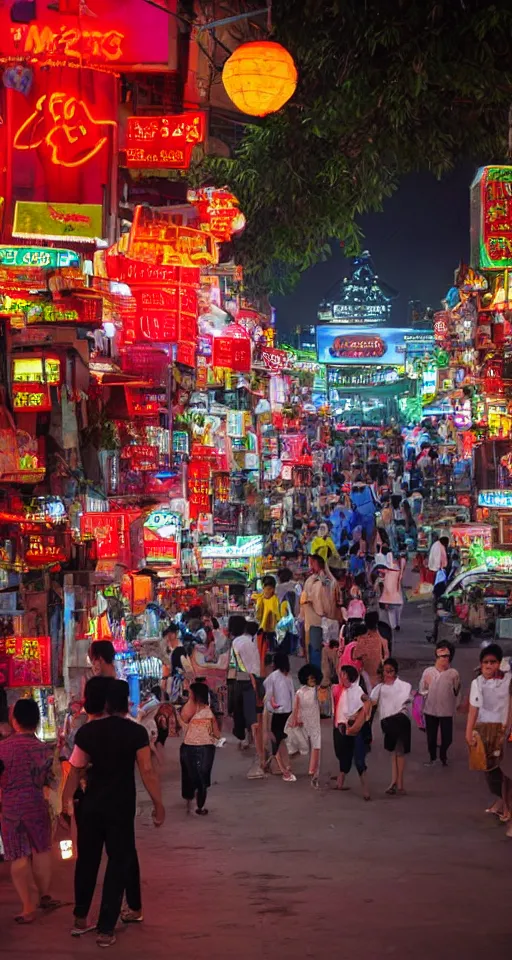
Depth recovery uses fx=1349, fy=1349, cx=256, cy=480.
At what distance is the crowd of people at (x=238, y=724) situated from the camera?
7.50 m

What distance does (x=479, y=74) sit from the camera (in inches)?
449

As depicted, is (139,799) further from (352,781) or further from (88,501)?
(88,501)

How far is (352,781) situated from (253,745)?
2.26m

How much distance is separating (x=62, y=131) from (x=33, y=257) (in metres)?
1.09

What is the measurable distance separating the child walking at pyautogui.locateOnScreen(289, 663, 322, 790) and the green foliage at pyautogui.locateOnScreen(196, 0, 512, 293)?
530cm

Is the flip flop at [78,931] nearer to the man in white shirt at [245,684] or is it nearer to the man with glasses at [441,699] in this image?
the man with glasses at [441,699]

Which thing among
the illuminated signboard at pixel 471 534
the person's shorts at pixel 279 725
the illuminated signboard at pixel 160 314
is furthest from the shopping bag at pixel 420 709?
the illuminated signboard at pixel 471 534

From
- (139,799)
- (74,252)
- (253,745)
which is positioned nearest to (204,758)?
(139,799)

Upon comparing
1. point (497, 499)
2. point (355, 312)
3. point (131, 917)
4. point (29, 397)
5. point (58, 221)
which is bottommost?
point (131, 917)

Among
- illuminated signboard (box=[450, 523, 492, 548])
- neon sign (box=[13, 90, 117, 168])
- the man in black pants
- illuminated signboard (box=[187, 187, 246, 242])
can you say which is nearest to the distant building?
illuminated signboard (box=[450, 523, 492, 548])

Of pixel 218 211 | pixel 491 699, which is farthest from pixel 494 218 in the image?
pixel 491 699

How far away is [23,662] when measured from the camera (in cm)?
1120

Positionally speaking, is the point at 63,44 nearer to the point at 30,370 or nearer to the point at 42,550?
the point at 30,370

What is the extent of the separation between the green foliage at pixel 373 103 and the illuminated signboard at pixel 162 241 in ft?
6.26
